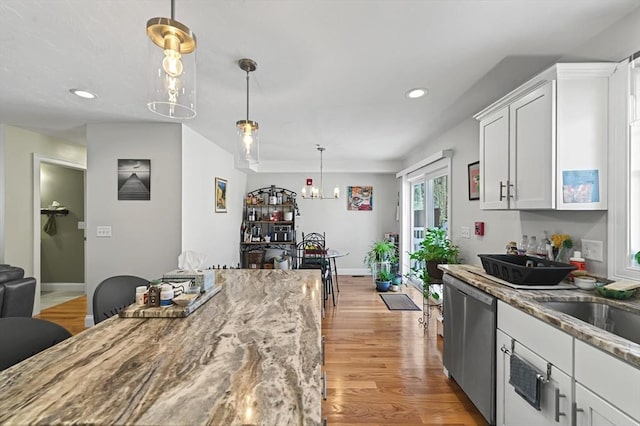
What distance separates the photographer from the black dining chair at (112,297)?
5.44 ft

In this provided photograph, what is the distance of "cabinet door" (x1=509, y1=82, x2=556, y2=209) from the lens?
168 centimetres

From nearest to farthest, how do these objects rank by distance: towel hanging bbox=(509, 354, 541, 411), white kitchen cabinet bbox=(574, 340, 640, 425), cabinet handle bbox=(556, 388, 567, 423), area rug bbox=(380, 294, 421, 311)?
white kitchen cabinet bbox=(574, 340, 640, 425), cabinet handle bbox=(556, 388, 567, 423), towel hanging bbox=(509, 354, 541, 411), area rug bbox=(380, 294, 421, 311)

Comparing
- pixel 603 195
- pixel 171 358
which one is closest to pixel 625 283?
pixel 603 195

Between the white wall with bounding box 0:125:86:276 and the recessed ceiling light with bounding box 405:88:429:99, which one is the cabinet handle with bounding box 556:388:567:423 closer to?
the recessed ceiling light with bounding box 405:88:429:99

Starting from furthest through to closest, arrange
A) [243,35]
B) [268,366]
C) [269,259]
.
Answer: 1. [269,259]
2. [243,35]
3. [268,366]

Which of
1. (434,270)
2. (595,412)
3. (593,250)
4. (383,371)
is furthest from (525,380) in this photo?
(434,270)

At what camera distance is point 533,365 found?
140 centimetres

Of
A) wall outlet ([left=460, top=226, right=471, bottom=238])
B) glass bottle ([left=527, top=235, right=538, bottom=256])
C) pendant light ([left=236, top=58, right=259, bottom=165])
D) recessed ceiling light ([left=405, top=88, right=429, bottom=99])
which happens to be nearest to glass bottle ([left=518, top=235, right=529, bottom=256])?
glass bottle ([left=527, top=235, right=538, bottom=256])

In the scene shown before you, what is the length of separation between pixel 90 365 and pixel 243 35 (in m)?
1.75

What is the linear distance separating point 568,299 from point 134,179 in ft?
13.2

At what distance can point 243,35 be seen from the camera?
1.67 meters

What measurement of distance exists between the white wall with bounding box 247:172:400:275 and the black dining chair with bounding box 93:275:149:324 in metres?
4.50

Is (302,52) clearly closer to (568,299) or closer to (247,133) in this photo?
(247,133)

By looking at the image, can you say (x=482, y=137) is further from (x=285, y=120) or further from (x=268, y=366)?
(x=268, y=366)
